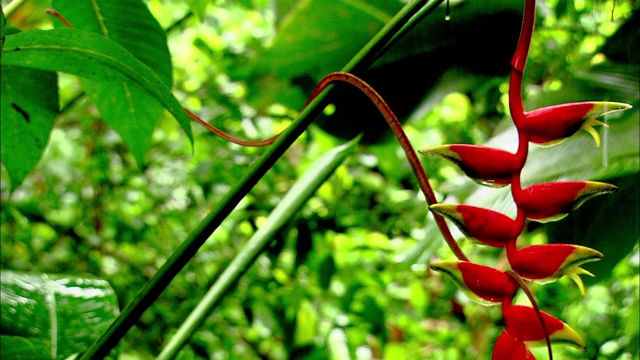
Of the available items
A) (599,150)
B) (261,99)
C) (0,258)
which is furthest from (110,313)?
(0,258)

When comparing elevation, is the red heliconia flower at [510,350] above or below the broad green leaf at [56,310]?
above

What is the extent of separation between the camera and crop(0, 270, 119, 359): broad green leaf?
38 centimetres

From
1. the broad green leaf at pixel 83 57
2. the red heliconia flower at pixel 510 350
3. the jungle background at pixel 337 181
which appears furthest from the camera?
the jungle background at pixel 337 181

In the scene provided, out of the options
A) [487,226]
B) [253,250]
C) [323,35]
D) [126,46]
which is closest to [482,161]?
[487,226]

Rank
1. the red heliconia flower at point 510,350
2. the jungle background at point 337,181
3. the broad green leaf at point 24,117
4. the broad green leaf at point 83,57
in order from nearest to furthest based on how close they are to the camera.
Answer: the red heliconia flower at point 510,350, the broad green leaf at point 83,57, the broad green leaf at point 24,117, the jungle background at point 337,181

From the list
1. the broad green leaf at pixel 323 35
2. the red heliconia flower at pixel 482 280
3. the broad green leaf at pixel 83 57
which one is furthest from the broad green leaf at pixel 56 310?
the broad green leaf at pixel 323 35

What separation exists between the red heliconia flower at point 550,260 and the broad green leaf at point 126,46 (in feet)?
1.03

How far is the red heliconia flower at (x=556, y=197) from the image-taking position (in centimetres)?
19

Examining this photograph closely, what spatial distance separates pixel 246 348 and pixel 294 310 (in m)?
0.46

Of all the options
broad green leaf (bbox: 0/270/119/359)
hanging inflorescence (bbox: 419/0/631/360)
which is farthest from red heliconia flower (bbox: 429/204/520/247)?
broad green leaf (bbox: 0/270/119/359)

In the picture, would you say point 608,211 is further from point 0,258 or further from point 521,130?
point 0,258

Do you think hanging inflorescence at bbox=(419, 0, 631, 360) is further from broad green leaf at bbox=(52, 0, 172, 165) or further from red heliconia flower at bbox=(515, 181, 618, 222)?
broad green leaf at bbox=(52, 0, 172, 165)

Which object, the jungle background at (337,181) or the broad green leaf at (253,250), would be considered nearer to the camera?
the broad green leaf at (253,250)

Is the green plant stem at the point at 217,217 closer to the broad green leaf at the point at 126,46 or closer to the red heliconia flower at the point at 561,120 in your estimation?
the red heliconia flower at the point at 561,120
